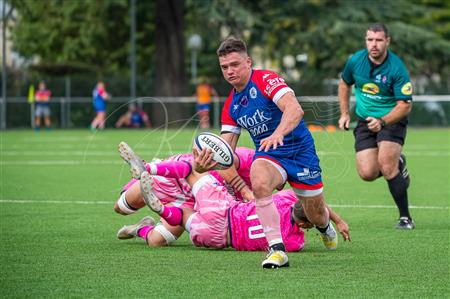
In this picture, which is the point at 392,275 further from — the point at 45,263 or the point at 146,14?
the point at 146,14

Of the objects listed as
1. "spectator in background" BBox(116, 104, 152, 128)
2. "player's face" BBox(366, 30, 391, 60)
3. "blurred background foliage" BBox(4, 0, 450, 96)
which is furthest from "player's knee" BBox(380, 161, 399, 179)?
"spectator in background" BBox(116, 104, 152, 128)

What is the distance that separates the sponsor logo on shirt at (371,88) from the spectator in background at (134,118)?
94.5 ft

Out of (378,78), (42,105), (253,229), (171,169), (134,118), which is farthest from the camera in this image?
(42,105)

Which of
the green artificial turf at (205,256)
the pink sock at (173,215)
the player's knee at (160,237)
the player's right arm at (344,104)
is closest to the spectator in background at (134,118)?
the green artificial turf at (205,256)

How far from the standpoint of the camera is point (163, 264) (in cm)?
775

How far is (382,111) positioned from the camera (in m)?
10.9

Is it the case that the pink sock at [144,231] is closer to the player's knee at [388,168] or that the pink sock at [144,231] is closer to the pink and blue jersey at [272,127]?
the pink and blue jersey at [272,127]

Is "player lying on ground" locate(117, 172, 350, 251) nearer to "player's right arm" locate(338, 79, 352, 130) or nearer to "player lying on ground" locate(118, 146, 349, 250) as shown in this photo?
"player lying on ground" locate(118, 146, 349, 250)

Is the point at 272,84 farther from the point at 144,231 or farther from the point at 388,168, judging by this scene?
the point at 388,168

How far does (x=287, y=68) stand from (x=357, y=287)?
46.1 meters

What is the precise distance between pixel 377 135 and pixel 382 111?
27 centimetres

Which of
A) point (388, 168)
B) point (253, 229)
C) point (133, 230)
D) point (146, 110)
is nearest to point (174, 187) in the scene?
point (133, 230)

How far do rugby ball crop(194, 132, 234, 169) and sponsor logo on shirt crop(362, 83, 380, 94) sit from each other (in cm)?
350

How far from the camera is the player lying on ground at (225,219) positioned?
838 centimetres
